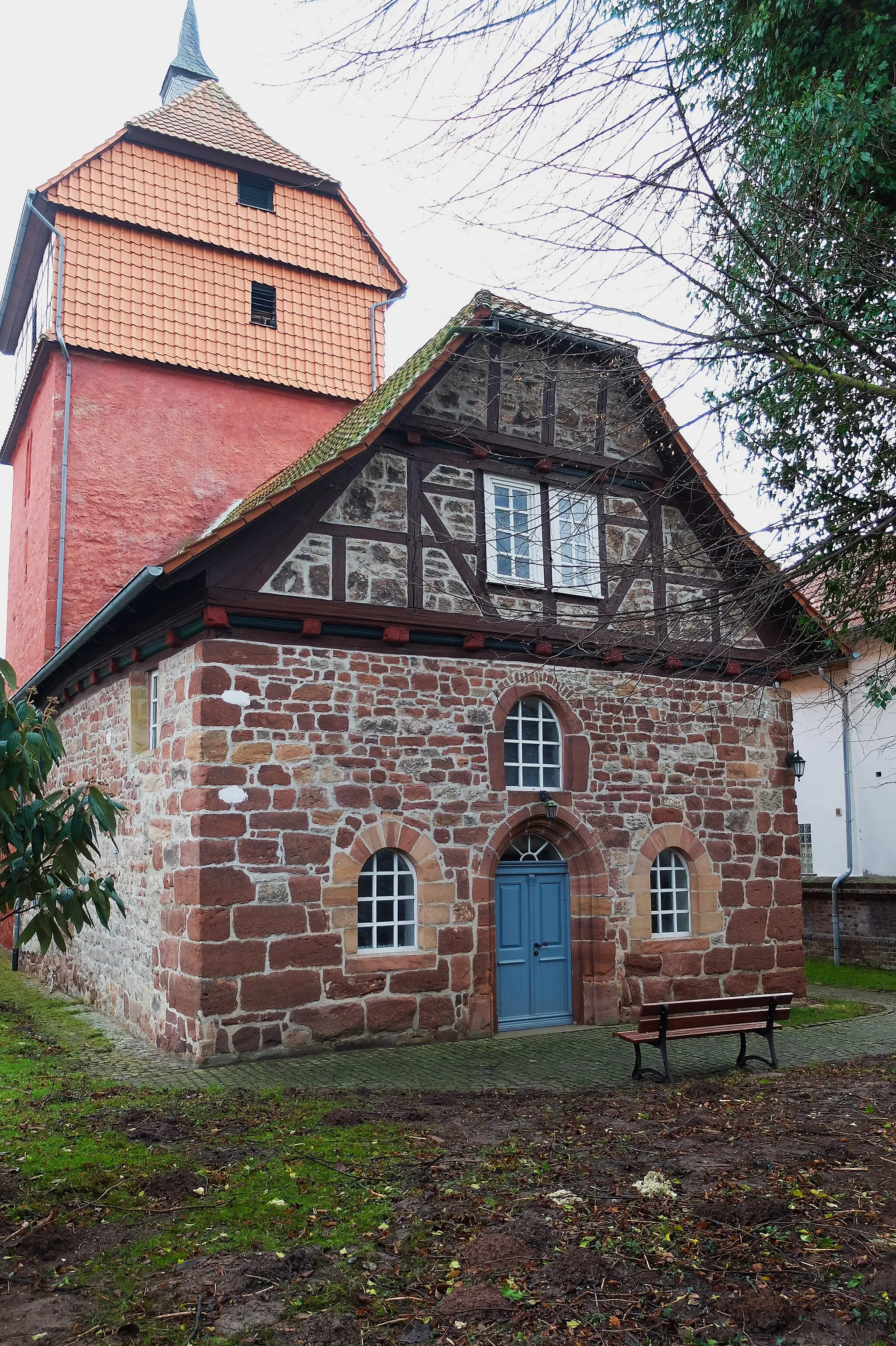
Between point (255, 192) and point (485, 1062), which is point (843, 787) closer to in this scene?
point (485, 1062)

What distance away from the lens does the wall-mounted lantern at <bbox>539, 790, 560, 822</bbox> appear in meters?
11.0

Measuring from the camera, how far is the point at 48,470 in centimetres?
1570

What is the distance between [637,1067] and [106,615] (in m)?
6.34

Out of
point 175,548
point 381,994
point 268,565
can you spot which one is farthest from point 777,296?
point 175,548

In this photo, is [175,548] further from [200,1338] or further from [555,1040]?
[200,1338]

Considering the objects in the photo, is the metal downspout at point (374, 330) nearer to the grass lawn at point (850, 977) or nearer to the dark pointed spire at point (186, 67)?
the dark pointed spire at point (186, 67)

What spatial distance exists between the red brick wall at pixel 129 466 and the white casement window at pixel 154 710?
4.64 m

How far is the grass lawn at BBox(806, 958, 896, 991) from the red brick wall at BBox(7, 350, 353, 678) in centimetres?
1159

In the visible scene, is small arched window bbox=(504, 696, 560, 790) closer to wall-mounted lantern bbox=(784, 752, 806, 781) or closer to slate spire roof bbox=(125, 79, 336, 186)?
wall-mounted lantern bbox=(784, 752, 806, 781)

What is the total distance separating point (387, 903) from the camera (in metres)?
9.98

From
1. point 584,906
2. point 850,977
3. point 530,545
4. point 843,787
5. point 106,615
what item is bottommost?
point 850,977

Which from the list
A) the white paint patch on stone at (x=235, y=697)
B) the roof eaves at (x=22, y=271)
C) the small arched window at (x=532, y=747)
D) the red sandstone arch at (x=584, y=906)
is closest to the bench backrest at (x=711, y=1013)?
the red sandstone arch at (x=584, y=906)

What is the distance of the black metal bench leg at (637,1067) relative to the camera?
8.45 m

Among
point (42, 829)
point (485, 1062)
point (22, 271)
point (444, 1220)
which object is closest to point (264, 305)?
point (22, 271)
